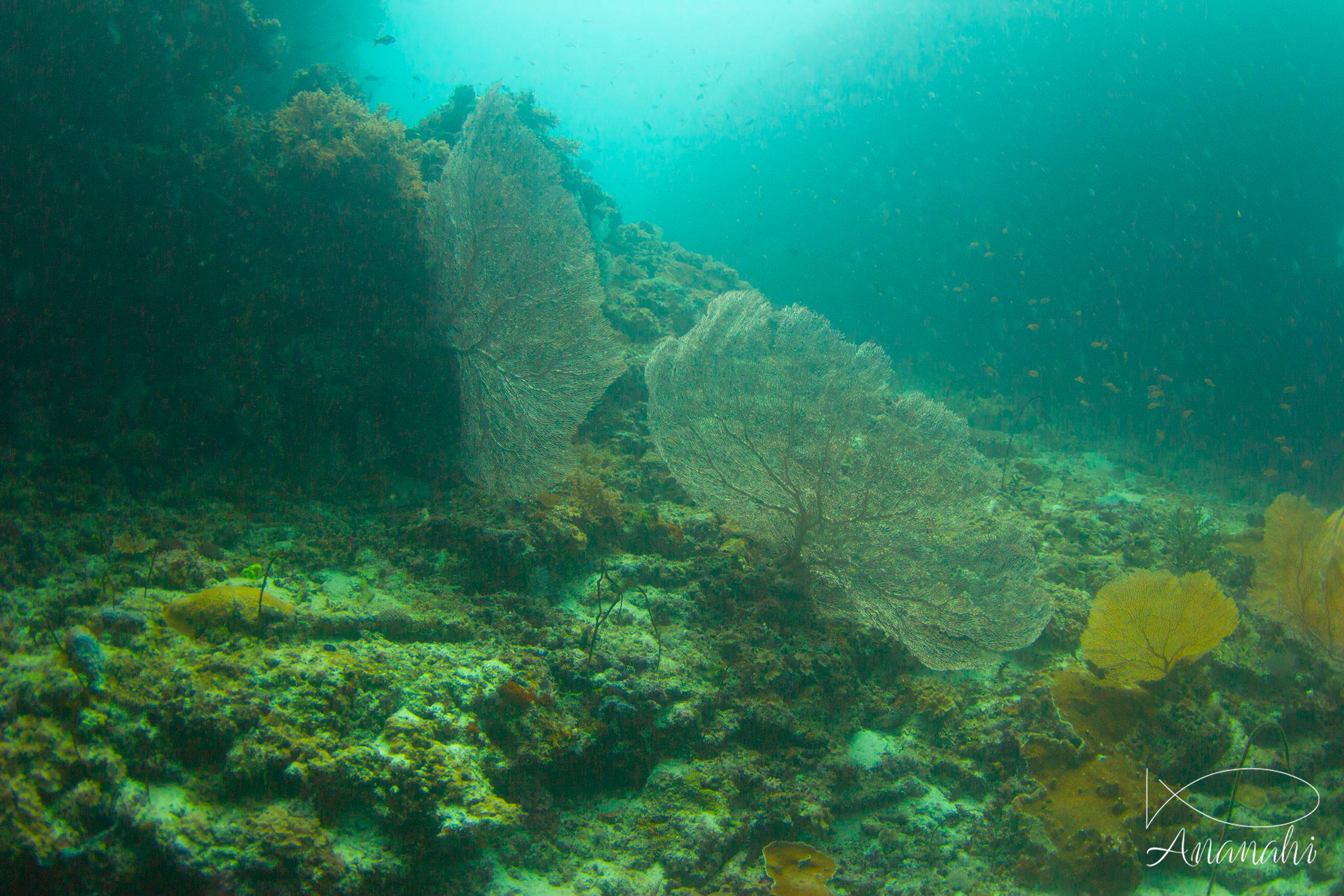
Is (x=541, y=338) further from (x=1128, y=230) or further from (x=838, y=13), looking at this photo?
(x=838, y=13)

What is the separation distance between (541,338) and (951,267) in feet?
79.6

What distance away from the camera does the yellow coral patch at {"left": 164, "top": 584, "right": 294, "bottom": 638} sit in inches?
124

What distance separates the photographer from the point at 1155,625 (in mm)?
4168

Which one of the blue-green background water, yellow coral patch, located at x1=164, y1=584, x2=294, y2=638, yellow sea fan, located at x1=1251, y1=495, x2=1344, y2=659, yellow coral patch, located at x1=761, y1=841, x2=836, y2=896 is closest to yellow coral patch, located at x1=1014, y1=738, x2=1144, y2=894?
yellow coral patch, located at x1=761, y1=841, x2=836, y2=896

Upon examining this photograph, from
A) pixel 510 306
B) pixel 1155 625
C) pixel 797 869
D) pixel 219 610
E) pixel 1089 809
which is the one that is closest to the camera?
pixel 797 869

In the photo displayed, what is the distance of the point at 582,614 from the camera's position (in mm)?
4570

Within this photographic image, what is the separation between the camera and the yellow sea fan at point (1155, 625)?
4.11m

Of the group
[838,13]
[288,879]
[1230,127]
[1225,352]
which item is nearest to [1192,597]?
[288,879]

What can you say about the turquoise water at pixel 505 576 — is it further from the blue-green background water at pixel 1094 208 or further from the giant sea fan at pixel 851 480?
the blue-green background water at pixel 1094 208

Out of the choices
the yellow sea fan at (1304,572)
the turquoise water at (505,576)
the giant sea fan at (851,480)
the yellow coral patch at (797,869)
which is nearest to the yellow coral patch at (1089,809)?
the turquoise water at (505,576)

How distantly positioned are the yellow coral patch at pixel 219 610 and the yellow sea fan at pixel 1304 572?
774 centimetres

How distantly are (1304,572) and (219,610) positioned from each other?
8323 mm

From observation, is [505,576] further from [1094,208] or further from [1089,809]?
[1094,208]

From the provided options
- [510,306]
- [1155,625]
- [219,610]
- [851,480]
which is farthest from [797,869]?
[510,306]
